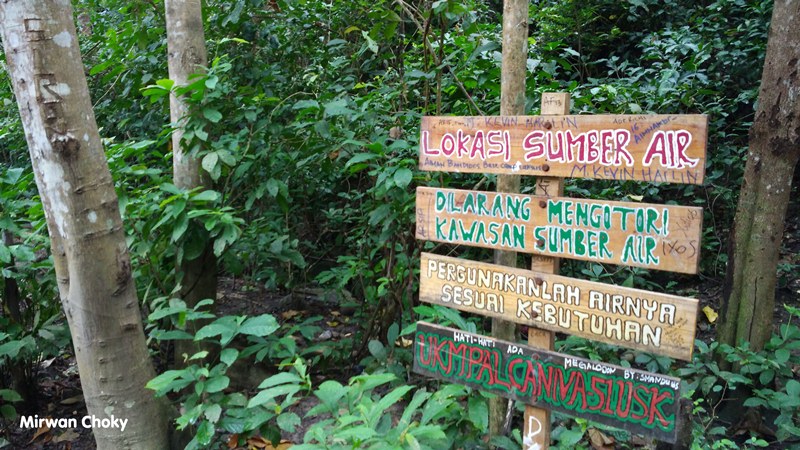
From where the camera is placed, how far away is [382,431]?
207 centimetres

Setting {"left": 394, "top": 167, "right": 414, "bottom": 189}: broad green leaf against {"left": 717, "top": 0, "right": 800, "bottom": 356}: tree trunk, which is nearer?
{"left": 394, "top": 167, "right": 414, "bottom": 189}: broad green leaf

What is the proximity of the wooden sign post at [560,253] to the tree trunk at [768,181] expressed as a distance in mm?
1973

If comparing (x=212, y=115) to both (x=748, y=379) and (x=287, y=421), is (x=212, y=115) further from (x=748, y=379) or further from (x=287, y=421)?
(x=748, y=379)

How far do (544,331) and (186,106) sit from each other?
7.52 ft

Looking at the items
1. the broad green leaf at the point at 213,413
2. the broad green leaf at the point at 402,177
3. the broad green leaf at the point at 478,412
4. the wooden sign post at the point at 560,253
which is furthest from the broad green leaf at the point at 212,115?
the broad green leaf at the point at 478,412

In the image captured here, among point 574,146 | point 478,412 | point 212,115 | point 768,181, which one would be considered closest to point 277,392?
point 478,412

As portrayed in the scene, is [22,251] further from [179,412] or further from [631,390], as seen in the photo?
[631,390]

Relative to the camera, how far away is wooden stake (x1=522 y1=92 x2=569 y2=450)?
212cm

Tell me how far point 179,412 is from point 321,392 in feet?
4.18

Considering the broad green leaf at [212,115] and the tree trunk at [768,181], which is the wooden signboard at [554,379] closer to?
the broad green leaf at [212,115]

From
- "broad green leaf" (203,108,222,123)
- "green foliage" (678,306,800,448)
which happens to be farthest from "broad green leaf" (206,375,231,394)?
"green foliage" (678,306,800,448)

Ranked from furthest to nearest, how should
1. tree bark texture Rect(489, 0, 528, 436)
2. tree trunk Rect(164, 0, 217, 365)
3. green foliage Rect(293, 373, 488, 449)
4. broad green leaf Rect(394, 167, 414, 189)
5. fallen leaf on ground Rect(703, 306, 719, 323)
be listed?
fallen leaf on ground Rect(703, 306, 719, 323) < tree trunk Rect(164, 0, 217, 365) < broad green leaf Rect(394, 167, 414, 189) < tree bark texture Rect(489, 0, 528, 436) < green foliage Rect(293, 373, 488, 449)

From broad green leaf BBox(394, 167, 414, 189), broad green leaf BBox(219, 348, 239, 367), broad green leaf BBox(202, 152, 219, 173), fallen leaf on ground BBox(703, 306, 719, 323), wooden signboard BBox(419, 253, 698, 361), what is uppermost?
broad green leaf BBox(202, 152, 219, 173)

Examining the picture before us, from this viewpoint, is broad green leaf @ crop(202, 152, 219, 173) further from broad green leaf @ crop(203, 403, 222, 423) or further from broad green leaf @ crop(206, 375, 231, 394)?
broad green leaf @ crop(203, 403, 222, 423)
